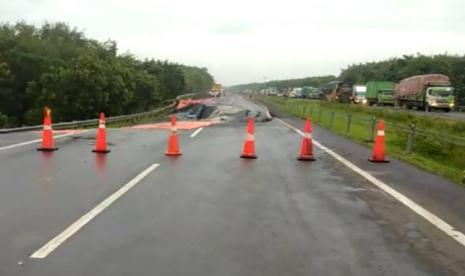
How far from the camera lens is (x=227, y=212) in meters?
8.62

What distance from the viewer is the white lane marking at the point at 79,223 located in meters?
6.42

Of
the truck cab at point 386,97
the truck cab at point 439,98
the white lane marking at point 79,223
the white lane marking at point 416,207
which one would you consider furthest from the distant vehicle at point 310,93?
the white lane marking at point 79,223

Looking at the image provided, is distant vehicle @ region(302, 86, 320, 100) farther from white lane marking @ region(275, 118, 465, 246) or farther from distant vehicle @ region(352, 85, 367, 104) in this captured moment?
white lane marking @ region(275, 118, 465, 246)

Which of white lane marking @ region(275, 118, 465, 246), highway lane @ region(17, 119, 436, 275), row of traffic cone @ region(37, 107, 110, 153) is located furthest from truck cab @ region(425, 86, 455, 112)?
highway lane @ region(17, 119, 436, 275)

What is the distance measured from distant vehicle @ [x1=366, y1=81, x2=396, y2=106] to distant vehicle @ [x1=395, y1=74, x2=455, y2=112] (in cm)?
876

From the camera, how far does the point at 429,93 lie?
57.2m

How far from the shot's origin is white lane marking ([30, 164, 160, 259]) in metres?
6.42

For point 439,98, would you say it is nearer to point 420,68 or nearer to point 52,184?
point 420,68

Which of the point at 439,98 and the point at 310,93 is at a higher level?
the point at 439,98

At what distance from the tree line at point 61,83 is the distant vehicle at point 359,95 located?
81.5ft

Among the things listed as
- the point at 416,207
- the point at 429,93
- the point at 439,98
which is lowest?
the point at 416,207

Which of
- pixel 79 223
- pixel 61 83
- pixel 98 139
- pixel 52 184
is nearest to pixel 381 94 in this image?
pixel 61 83

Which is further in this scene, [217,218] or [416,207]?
[416,207]

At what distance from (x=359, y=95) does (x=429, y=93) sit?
2078 cm
